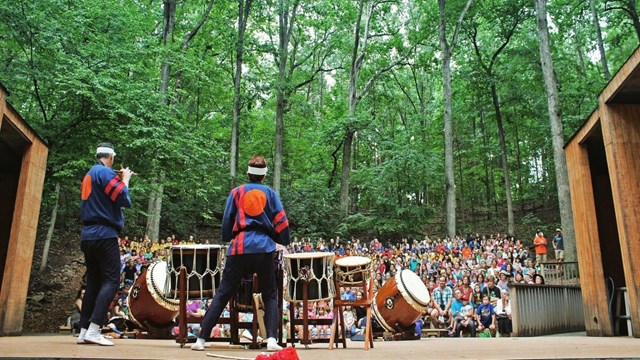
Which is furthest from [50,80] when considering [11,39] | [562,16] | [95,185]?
[562,16]

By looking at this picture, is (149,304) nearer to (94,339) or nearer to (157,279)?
(157,279)

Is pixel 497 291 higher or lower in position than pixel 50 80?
lower

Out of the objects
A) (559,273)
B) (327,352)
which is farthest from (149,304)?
(559,273)

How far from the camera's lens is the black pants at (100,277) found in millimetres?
4930

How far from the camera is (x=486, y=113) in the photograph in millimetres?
33375

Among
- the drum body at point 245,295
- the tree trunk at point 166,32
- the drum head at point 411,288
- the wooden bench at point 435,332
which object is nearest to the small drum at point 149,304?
the drum body at point 245,295

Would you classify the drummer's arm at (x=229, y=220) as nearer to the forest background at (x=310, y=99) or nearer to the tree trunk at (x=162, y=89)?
the forest background at (x=310, y=99)

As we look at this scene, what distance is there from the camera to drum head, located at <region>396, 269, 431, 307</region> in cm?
852

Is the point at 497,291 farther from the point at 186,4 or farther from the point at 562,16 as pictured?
the point at 186,4

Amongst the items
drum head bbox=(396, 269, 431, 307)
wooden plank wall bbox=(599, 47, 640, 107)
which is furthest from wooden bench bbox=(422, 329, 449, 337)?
wooden plank wall bbox=(599, 47, 640, 107)

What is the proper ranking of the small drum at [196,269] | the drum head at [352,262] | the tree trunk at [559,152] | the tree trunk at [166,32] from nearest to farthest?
1. the small drum at [196,269]
2. the drum head at [352,262]
3. the tree trunk at [559,152]
4. the tree trunk at [166,32]

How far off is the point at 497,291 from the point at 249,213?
9376mm

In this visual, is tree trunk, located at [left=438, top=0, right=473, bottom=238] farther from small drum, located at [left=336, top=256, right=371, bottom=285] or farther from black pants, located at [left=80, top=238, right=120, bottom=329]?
black pants, located at [left=80, top=238, right=120, bottom=329]

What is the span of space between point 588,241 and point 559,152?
33.5 ft
